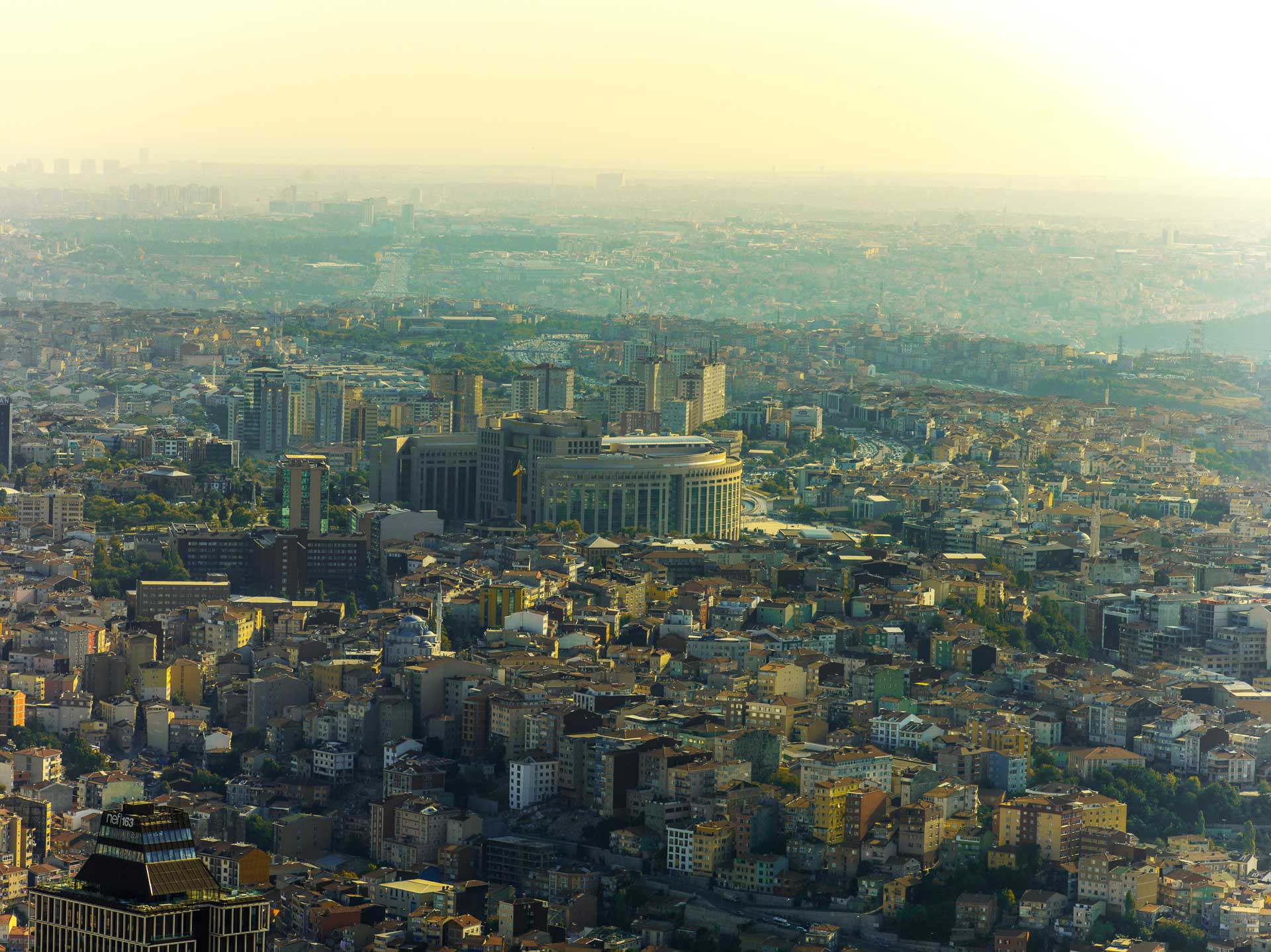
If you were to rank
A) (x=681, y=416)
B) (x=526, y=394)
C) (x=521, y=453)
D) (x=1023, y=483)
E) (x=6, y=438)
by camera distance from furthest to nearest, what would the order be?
(x=526, y=394) < (x=681, y=416) < (x=6, y=438) < (x=1023, y=483) < (x=521, y=453)

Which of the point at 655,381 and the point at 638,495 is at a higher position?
the point at 638,495

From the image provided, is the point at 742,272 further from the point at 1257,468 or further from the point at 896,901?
the point at 896,901

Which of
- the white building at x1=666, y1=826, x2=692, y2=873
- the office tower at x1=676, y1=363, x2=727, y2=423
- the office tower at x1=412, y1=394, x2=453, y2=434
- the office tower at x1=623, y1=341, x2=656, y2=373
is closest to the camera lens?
the white building at x1=666, y1=826, x2=692, y2=873

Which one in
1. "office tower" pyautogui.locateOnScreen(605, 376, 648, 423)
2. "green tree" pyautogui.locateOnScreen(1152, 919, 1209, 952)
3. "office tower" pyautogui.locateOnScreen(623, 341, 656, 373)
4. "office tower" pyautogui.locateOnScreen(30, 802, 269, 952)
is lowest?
"office tower" pyautogui.locateOnScreen(623, 341, 656, 373)

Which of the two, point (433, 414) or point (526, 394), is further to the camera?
point (526, 394)

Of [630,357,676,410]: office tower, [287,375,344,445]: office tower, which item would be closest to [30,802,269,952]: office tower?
[287,375,344,445]: office tower

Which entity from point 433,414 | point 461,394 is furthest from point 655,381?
point 433,414

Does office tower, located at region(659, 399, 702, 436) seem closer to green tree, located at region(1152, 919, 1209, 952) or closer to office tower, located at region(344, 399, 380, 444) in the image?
office tower, located at region(344, 399, 380, 444)

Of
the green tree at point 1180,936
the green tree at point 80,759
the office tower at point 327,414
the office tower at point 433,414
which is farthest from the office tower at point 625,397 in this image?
the green tree at point 1180,936

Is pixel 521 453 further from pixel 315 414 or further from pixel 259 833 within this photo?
pixel 259 833
